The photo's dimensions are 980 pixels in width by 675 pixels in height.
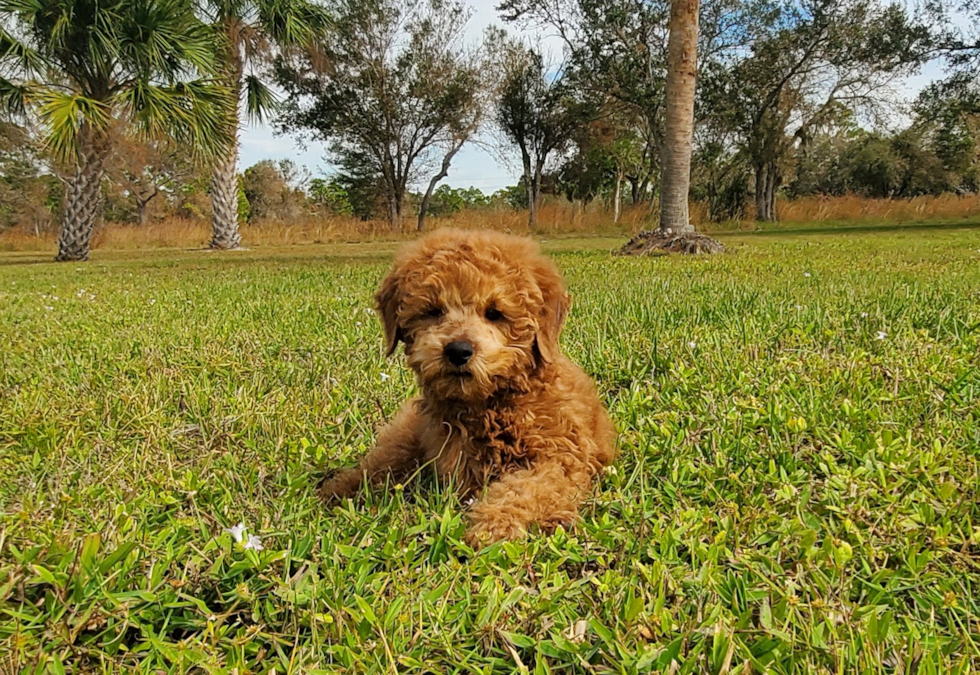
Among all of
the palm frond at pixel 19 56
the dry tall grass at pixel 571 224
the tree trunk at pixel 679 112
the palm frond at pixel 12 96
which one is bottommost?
the dry tall grass at pixel 571 224

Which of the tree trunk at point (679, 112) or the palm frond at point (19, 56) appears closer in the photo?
the tree trunk at point (679, 112)

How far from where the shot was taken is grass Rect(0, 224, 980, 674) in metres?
1.55

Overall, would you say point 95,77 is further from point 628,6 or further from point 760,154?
point 760,154

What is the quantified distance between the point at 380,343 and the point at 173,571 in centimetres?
303

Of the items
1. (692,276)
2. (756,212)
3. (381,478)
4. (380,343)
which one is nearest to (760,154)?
(756,212)

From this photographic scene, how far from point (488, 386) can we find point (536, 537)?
1.92 feet

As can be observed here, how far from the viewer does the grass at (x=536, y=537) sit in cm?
155

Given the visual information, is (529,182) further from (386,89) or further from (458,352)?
(458,352)

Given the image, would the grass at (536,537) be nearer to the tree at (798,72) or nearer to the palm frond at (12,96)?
the palm frond at (12,96)

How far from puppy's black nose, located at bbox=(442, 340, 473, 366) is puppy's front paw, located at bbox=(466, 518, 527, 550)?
1.84 ft

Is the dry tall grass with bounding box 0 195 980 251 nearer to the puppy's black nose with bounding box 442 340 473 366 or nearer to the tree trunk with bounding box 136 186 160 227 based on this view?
the tree trunk with bounding box 136 186 160 227

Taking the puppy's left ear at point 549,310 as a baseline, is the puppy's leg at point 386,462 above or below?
below

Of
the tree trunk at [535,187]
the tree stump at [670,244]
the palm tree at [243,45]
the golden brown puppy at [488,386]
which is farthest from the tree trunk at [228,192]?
the golden brown puppy at [488,386]

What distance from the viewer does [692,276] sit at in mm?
8047
